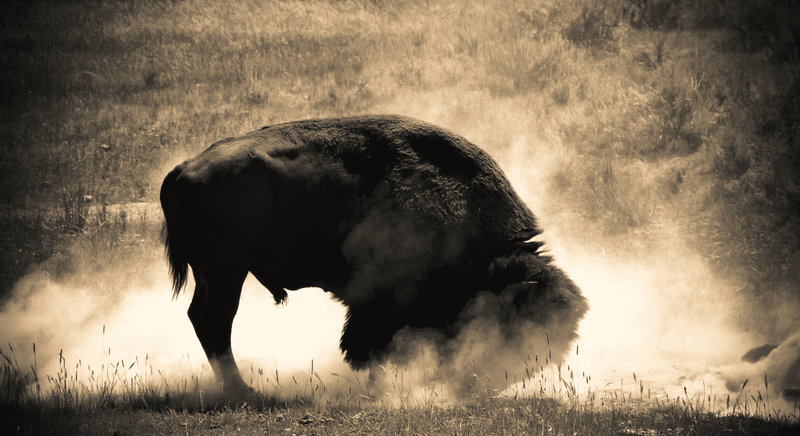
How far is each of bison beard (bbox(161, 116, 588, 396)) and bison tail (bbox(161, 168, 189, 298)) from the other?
21mm

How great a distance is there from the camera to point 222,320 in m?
4.34

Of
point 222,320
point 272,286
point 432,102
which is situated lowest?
point 222,320

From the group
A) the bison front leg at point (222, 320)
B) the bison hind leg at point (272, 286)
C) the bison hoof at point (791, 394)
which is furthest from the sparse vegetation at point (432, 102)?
the bison hoof at point (791, 394)

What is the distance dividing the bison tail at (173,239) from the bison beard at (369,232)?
0.02m

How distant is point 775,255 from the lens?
27.0 feet

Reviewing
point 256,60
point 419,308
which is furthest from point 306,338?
point 256,60

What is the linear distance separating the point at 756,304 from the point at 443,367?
552cm

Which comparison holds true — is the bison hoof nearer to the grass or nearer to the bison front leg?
the grass

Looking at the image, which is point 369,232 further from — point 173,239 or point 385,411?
point 173,239

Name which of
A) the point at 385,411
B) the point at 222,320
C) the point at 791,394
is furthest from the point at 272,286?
the point at 791,394

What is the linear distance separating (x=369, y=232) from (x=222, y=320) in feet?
4.36

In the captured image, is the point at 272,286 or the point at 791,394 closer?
the point at 791,394

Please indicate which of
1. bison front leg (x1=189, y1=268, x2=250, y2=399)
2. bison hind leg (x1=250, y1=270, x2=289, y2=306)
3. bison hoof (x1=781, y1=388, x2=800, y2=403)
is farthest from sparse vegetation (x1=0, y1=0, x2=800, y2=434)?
bison hoof (x1=781, y1=388, x2=800, y2=403)

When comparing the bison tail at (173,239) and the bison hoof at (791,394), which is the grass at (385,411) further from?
the bison tail at (173,239)
